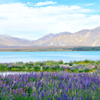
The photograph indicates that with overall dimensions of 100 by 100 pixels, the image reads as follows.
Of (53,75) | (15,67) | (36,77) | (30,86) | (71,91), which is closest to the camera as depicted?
(71,91)

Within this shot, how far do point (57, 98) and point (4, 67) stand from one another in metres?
17.1

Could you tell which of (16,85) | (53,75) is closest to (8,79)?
(16,85)

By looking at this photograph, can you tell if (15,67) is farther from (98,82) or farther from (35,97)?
(35,97)

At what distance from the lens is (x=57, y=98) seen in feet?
15.1

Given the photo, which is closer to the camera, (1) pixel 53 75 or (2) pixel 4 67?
(1) pixel 53 75

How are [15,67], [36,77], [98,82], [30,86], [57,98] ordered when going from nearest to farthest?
[57,98] → [30,86] → [98,82] → [36,77] → [15,67]

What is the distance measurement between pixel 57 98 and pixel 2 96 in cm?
147

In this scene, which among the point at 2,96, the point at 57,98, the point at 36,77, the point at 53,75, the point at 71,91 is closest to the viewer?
the point at 57,98

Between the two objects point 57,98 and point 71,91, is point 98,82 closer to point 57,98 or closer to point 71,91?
point 71,91

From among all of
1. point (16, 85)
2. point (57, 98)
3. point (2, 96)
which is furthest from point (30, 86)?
point (57, 98)

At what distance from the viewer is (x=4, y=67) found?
20.9m

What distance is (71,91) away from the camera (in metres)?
5.57

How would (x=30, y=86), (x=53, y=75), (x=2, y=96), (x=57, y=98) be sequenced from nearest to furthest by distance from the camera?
(x=57, y=98) → (x=2, y=96) → (x=30, y=86) → (x=53, y=75)

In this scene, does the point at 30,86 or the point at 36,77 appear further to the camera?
the point at 36,77
